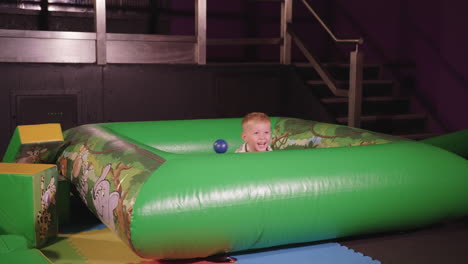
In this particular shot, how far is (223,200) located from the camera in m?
2.36

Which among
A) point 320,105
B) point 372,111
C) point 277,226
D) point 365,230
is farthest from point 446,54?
point 277,226

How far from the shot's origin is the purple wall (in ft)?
17.9

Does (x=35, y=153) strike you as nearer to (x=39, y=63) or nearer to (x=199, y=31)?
(x=39, y=63)

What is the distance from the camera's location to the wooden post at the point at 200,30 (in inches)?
212

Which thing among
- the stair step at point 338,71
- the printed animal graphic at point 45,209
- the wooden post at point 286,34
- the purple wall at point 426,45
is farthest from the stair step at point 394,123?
the printed animal graphic at point 45,209

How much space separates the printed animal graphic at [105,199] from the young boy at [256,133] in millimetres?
1117

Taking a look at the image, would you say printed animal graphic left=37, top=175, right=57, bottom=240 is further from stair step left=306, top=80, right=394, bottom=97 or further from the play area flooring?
stair step left=306, top=80, right=394, bottom=97

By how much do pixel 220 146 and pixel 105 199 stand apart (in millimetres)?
1423

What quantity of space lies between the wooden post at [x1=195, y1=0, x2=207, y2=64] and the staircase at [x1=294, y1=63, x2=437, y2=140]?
41.4 inches

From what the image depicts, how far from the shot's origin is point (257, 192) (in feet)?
7.99

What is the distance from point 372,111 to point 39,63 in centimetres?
332

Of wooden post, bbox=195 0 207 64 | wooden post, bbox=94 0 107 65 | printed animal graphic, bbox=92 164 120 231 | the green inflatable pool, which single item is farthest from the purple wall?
printed animal graphic, bbox=92 164 120 231

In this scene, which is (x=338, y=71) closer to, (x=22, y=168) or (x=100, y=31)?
(x=100, y=31)

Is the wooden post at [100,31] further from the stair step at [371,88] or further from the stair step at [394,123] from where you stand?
the stair step at [394,123]
